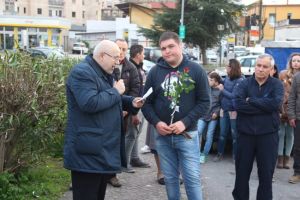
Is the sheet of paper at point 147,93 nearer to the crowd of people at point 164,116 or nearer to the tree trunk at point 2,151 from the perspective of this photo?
the crowd of people at point 164,116

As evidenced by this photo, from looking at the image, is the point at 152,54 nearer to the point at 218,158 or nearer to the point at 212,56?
the point at 212,56

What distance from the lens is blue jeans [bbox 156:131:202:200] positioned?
443cm

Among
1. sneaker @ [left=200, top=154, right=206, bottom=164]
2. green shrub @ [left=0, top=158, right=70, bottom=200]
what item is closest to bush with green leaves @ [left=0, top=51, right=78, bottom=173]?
green shrub @ [left=0, top=158, right=70, bottom=200]

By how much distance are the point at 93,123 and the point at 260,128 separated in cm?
216

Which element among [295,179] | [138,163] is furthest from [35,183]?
[295,179]

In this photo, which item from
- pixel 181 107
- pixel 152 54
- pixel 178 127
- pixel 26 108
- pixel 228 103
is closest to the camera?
pixel 178 127

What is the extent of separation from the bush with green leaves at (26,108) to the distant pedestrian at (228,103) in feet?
9.67

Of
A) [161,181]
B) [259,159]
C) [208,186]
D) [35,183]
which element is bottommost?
[208,186]

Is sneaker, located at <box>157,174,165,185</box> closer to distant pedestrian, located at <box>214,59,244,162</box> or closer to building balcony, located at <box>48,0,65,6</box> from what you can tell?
distant pedestrian, located at <box>214,59,244,162</box>

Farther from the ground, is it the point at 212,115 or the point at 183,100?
the point at 183,100

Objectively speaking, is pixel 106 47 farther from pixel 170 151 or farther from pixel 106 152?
pixel 170 151

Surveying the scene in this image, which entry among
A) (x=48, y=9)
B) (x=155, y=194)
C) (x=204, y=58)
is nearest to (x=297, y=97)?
(x=155, y=194)

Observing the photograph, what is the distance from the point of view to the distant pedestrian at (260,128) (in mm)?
5086

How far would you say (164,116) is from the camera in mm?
4492
